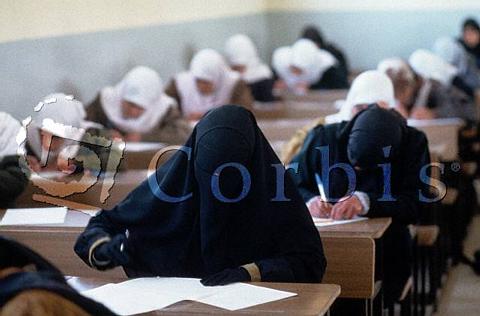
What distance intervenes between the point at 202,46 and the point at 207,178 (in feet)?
20.5

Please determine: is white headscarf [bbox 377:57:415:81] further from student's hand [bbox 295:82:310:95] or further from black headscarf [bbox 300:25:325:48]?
black headscarf [bbox 300:25:325:48]

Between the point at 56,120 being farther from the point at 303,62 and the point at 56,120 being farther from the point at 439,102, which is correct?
the point at 303,62

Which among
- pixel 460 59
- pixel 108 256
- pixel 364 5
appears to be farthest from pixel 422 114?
pixel 108 256

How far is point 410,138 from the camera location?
410 centimetres

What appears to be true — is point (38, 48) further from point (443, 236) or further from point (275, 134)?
point (443, 236)

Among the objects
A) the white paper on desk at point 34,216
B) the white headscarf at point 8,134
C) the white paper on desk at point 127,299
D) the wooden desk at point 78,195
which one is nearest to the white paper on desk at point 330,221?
the wooden desk at point 78,195

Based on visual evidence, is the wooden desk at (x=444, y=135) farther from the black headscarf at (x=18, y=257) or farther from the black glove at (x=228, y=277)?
the black headscarf at (x=18, y=257)

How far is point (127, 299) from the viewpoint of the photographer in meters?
2.61

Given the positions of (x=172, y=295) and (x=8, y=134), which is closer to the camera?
(x=172, y=295)

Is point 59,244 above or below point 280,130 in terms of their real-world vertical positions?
above

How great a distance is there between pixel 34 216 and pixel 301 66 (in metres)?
6.29

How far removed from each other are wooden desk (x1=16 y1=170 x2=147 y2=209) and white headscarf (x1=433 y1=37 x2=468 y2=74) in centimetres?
625

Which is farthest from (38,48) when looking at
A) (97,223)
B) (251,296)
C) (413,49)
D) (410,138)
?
(413,49)

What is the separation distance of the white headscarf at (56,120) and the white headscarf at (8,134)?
124 mm
